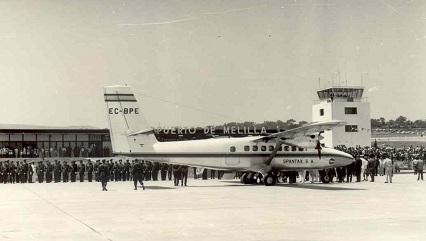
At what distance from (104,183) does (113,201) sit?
5706mm

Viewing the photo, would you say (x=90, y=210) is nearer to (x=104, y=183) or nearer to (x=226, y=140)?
(x=104, y=183)

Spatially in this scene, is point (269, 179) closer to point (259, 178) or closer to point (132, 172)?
point (259, 178)

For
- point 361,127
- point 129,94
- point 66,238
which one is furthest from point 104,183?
point 361,127

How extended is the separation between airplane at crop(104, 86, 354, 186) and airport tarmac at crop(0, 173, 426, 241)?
5515 millimetres

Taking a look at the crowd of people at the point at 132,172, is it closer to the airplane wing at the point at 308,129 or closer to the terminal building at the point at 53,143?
the airplane wing at the point at 308,129

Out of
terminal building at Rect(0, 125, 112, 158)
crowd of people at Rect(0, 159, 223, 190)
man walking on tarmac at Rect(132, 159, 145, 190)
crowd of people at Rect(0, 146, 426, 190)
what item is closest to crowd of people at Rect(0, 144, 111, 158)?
terminal building at Rect(0, 125, 112, 158)

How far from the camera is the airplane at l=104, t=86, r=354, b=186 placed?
85.1 ft

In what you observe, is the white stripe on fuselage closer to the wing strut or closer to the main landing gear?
the wing strut

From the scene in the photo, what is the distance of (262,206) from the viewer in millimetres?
16578

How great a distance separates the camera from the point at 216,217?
13.8 m

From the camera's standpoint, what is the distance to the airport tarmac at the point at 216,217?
1095 centimetres

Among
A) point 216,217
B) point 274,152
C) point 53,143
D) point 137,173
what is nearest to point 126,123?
point 137,173

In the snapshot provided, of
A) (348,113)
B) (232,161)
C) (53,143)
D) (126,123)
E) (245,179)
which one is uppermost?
(348,113)

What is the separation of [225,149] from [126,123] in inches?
215
